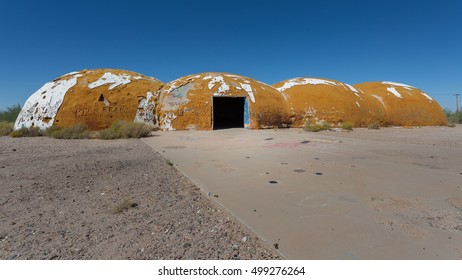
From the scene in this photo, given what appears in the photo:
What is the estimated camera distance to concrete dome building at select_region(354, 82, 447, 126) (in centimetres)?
1766

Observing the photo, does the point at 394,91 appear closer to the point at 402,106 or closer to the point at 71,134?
the point at 402,106

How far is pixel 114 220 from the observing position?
2568 mm

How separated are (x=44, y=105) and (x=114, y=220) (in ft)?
49.8

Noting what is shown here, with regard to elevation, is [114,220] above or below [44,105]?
below

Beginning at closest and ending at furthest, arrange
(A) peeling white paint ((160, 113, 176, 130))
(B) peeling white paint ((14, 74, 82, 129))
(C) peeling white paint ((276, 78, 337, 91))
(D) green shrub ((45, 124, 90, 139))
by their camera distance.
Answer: (D) green shrub ((45, 124, 90, 139)), (B) peeling white paint ((14, 74, 82, 129)), (A) peeling white paint ((160, 113, 176, 130)), (C) peeling white paint ((276, 78, 337, 91))

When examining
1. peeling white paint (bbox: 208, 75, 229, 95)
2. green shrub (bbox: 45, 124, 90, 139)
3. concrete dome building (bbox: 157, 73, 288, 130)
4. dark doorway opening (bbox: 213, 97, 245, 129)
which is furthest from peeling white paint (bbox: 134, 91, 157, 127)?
dark doorway opening (bbox: 213, 97, 245, 129)

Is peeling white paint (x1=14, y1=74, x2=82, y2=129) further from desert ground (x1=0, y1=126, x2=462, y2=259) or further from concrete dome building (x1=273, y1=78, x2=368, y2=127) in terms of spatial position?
concrete dome building (x1=273, y1=78, x2=368, y2=127)

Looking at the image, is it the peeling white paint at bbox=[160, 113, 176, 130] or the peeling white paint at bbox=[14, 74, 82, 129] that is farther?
the peeling white paint at bbox=[160, 113, 176, 130]

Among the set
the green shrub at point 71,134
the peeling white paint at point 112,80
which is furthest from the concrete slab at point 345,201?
the peeling white paint at point 112,80

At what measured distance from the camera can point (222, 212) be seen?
2738 millimetres

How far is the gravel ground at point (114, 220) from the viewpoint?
2.01 meters

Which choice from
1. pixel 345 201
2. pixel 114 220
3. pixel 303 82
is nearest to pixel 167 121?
pixel 303 82

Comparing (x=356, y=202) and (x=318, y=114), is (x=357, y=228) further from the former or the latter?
(x=318, y=114)

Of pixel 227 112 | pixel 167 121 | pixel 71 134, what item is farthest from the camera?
pixel 227 112
